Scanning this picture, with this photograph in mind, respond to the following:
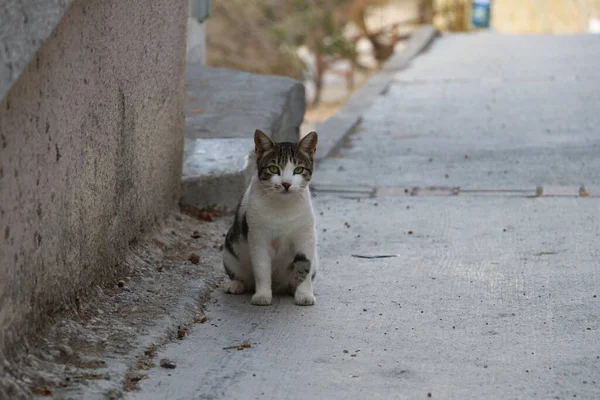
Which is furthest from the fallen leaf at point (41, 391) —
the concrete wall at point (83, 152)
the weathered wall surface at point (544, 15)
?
the weathered wall surface at point (544, 15)

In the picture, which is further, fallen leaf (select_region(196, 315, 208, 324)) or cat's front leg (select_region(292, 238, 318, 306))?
cat's front leg (select_region(292, 238, 318, 306))

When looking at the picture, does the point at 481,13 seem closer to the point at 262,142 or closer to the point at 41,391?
the point at 262,142

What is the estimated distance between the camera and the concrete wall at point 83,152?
3.42 meters

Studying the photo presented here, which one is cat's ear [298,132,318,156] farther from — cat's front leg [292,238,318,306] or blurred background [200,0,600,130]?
blurred background [200,0,600,130]

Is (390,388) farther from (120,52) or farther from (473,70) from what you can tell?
(473,70)

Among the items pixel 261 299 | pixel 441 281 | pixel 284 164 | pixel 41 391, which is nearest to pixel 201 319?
→ pixel 261 299

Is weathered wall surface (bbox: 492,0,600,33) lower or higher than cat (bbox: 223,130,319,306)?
higher

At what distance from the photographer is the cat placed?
460 cm

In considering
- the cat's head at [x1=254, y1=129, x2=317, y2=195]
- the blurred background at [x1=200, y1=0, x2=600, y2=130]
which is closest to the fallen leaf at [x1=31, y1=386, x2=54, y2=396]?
the cat's head at [x1=254, y1=129, x2=317, y2=195]

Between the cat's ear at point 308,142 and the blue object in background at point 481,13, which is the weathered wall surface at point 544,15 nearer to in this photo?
the blue object in background at point 481,13

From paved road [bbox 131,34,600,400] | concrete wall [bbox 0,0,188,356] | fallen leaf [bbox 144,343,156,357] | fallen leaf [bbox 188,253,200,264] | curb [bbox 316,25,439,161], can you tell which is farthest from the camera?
curb [bbox 316,25,439,161]

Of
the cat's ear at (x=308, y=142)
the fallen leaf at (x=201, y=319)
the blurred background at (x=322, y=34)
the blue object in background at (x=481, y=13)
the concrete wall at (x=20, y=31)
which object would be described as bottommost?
the fallen leaf at (x=201, y=319)

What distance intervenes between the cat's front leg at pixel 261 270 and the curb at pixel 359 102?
3796 mm

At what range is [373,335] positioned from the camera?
4254 mm
